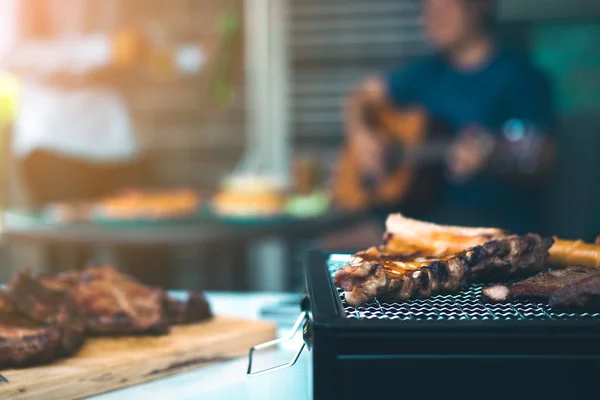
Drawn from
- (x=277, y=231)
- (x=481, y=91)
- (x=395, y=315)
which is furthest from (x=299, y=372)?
(x=481, y=91)

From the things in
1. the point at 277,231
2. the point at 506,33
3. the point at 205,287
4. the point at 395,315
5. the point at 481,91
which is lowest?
the point at 205,287

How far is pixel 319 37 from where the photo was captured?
20.1 feet

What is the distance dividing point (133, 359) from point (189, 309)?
0.87 ft

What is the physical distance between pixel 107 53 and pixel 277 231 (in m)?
1.28

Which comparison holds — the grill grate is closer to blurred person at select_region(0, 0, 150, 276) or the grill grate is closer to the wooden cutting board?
the wooden cutting board

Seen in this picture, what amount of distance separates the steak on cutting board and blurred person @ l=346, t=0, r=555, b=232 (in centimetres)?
297

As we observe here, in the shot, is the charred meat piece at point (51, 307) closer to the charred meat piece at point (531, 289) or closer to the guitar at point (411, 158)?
the charred meat piece at point (531, 289)

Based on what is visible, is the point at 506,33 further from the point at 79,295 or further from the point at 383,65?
the point at 79,295

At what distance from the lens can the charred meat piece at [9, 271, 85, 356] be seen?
1.21m

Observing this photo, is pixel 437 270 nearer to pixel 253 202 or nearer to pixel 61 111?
pixel 253 202

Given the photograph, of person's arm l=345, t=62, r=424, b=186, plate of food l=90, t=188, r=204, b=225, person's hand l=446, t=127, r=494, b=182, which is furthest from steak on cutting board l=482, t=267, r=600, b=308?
person's arm l=345, t=62, r=424, b=186

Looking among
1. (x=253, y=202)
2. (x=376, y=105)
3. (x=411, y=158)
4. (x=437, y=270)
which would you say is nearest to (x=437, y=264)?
(x=437, y=270)

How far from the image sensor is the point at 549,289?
3.28 feet

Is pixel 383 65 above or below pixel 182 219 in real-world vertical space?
above
